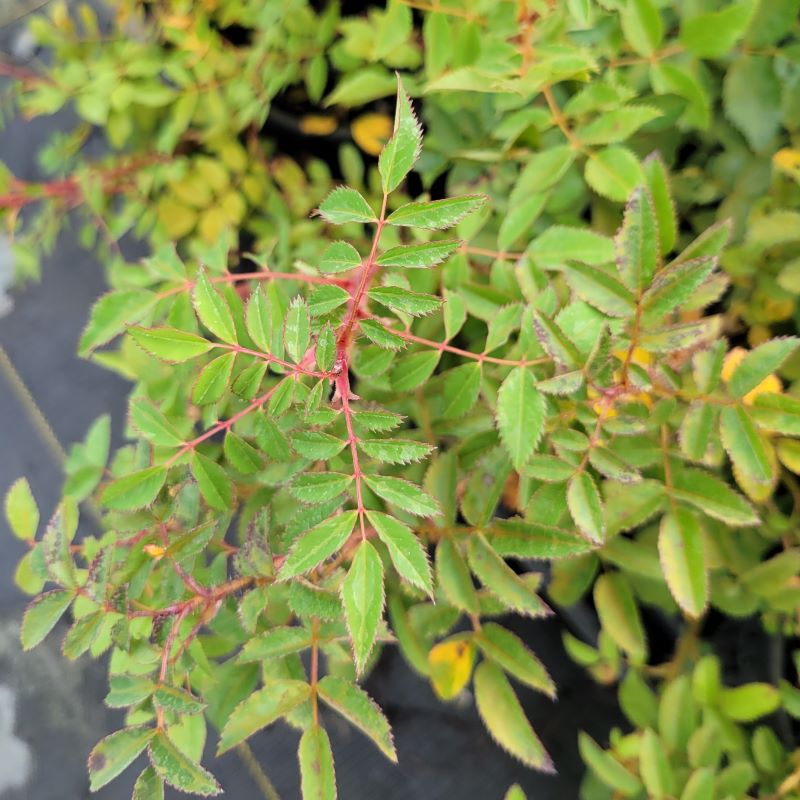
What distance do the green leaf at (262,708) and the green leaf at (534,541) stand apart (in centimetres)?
22

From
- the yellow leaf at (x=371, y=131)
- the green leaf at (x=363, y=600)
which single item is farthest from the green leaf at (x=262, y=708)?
the yellow leaf at (x=371, y=131)

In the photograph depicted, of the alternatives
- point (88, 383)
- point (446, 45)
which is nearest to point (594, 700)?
point (446, 45)

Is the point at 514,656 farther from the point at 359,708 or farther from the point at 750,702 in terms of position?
the point at 750,702

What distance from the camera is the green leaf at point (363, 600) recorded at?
483 mm

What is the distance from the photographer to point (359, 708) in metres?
0.58

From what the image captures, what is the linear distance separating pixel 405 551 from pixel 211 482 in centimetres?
21

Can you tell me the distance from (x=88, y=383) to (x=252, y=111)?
860 mm

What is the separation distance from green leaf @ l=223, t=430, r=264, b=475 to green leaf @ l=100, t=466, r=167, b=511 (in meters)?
0.06

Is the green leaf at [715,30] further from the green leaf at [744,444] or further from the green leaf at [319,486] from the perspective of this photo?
the green leaf at [319,486]

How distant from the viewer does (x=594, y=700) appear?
1.23 m

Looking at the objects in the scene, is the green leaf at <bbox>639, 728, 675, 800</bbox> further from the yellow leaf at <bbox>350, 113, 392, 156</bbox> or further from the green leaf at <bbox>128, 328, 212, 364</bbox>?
the yellow leaf at <bbox>350, 113, 392, 156</bbox>

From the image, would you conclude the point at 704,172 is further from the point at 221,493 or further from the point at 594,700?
the point at 594,700

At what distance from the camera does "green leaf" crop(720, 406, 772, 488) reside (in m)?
0.60

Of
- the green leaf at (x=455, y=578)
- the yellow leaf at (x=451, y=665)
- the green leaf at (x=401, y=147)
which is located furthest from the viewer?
the yellow leaf at (x=451, y=665)
